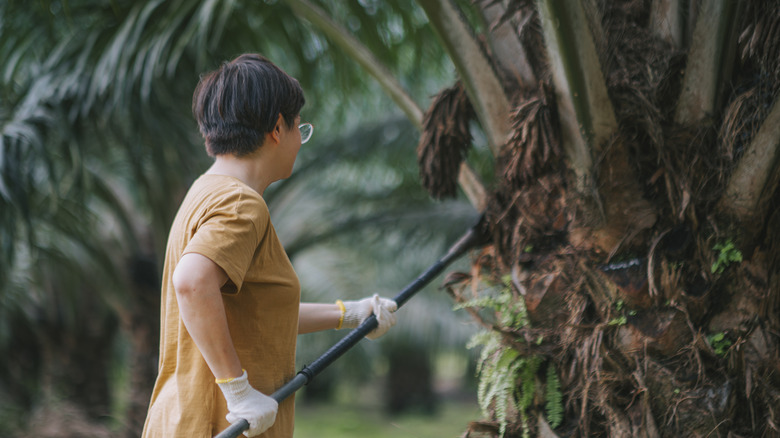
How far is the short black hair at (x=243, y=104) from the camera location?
160 centimetres

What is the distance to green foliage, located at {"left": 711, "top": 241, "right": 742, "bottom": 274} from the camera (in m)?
1.73

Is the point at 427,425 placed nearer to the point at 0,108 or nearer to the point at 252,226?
the point at 0,108

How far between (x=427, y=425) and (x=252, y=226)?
855 centimetres

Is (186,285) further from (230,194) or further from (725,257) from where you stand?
(725,257)

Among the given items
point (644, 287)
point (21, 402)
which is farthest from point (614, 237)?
point (21, 402)

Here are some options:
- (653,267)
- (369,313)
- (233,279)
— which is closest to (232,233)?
(233,279)

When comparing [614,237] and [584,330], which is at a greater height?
[614,237]

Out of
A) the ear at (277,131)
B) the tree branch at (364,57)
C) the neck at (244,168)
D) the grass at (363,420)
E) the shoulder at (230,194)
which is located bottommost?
the grass at (363,420)

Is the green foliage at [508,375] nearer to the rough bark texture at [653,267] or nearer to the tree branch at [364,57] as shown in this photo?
the rough bark texture at [653,267]

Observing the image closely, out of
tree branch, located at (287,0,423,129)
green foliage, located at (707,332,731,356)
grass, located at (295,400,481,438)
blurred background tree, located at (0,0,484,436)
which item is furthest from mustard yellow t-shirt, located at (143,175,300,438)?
grass, located at (295,400,481,438)

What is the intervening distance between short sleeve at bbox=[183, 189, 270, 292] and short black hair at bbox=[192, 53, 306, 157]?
0.57 feet

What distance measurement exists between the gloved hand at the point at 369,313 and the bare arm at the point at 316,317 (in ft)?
0.22

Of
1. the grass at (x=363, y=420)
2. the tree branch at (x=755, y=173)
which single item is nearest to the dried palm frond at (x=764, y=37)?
the tree branch at (x=755, y=173)

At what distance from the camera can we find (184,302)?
1.38 m
